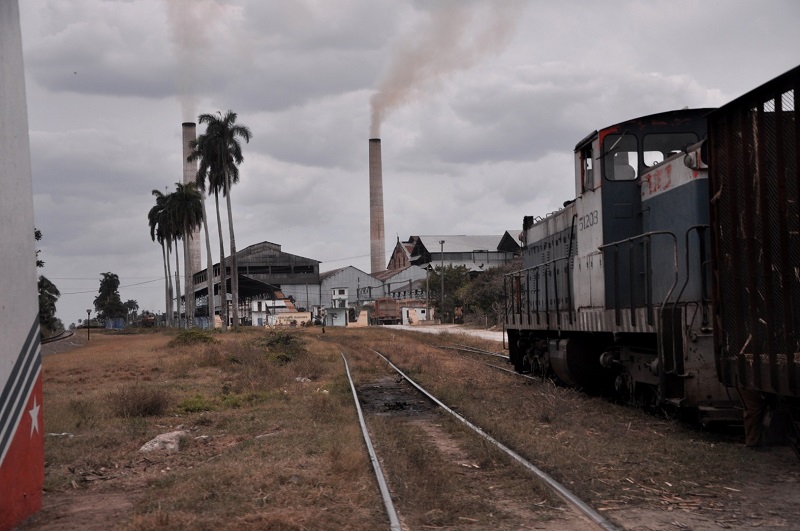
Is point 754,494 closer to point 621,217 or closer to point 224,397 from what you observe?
point 621,217

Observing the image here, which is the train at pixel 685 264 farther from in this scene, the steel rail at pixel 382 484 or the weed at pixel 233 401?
the weed at pixel 233 401

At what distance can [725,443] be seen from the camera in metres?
9.00

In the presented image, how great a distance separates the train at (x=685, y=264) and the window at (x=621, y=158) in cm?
1

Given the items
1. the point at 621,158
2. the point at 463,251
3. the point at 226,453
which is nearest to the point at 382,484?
the point at 226,453

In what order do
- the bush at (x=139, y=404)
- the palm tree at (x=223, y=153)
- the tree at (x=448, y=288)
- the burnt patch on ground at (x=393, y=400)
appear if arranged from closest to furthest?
the burnt patch on ground at (x=393, y=400), the bush at (x=139, y=404), the palm tree at (x=223, y=153), the tree at (x=448, y=288)

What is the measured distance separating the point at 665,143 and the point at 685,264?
246 centimetres

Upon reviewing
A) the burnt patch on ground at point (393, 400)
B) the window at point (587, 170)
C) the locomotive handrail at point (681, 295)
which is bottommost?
the burnt patch on ground at point (393, 400)

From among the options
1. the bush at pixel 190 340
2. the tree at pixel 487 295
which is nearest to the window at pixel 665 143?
the bush at pixel 190 340

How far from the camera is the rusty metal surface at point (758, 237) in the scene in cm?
661

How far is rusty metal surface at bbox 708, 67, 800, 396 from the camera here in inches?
260

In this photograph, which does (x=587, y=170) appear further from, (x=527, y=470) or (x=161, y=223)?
(x=161, y=223)

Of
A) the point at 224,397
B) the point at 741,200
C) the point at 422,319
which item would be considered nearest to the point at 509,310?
the point at 224,397

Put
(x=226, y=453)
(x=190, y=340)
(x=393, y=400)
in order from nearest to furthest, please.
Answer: (x=226, y=453) → (x=393, y=400) → (x=190, y=340)

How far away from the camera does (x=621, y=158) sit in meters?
11.9
